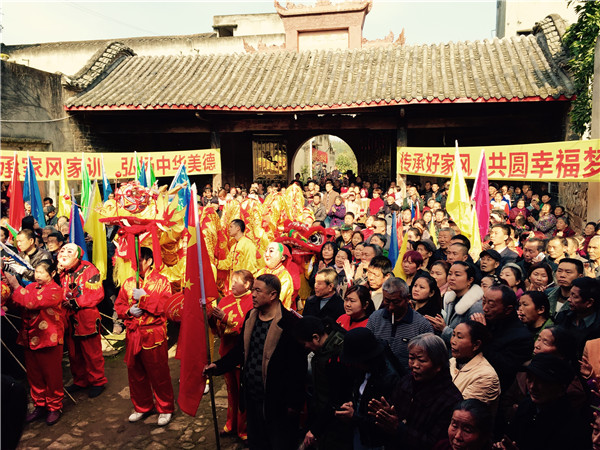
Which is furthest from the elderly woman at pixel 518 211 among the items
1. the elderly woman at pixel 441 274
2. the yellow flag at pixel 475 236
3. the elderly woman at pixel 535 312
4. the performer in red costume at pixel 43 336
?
the performer in red costume at pixel 43 336

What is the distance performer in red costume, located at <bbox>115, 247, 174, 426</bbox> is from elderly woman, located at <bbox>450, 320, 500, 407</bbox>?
2.71 m

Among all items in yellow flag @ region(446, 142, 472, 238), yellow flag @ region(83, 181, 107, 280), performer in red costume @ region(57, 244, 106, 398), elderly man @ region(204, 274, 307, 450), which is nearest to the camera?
elderly man @ region(204, 274, 307, 450)

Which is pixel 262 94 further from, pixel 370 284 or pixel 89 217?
pixel 370 284

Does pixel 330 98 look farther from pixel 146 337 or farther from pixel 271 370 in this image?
pixel 271 370

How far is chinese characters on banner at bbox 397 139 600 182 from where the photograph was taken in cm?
721

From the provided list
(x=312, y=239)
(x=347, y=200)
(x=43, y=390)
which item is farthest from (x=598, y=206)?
(x=43, y=390)

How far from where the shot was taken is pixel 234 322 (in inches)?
161

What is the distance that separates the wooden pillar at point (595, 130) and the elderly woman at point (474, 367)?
21.3ft

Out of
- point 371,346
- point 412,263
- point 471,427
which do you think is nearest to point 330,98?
point 412,263

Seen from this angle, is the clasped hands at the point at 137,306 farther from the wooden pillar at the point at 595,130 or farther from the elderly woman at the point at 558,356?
the wooden pillar at the point at 595,130

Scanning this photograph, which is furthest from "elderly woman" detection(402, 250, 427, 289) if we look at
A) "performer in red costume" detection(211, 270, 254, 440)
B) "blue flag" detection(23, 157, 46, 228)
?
"blue flag" detection(23, 157, 46, 228)

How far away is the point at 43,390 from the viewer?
4.66 meters

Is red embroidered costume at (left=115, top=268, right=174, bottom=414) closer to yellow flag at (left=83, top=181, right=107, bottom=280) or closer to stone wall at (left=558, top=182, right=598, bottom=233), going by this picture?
yellow flag at (left=83, top=181, right=107, bottom=280)

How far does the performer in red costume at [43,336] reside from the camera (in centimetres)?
440
